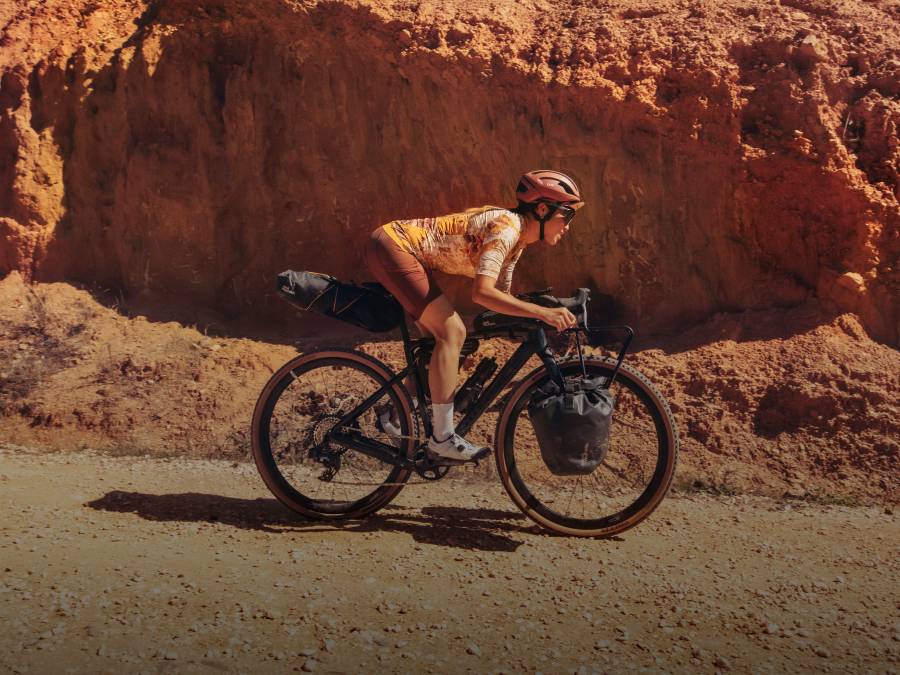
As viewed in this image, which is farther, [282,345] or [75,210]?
[75,210]

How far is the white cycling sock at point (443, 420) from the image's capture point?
4.04m

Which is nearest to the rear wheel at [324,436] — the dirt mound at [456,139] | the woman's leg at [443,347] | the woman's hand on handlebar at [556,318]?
the woman's leg at [443,347]

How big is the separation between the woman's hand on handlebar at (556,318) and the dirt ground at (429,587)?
Answer: 1088 mm

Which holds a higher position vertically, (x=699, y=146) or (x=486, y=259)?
(x=699, y=146)

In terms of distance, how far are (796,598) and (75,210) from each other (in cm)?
653

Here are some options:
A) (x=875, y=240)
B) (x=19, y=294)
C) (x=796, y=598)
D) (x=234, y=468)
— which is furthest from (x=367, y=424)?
(x=19, y=294)

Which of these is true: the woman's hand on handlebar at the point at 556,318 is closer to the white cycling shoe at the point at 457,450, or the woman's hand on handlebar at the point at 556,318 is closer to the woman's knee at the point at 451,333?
the woman's knee at the point at 451,333

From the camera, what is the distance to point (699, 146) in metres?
5.79

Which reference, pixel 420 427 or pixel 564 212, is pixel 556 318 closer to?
pixel 564 212

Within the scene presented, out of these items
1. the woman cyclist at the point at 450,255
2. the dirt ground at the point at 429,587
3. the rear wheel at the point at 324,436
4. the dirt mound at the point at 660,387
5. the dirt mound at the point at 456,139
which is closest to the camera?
the dirt ground at the point at 429,587

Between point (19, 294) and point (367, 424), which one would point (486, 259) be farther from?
point (19, 294)

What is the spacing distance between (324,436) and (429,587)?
1172mm

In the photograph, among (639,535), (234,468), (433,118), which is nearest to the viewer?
(639,535)

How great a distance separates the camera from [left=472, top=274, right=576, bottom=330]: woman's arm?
150 inches
